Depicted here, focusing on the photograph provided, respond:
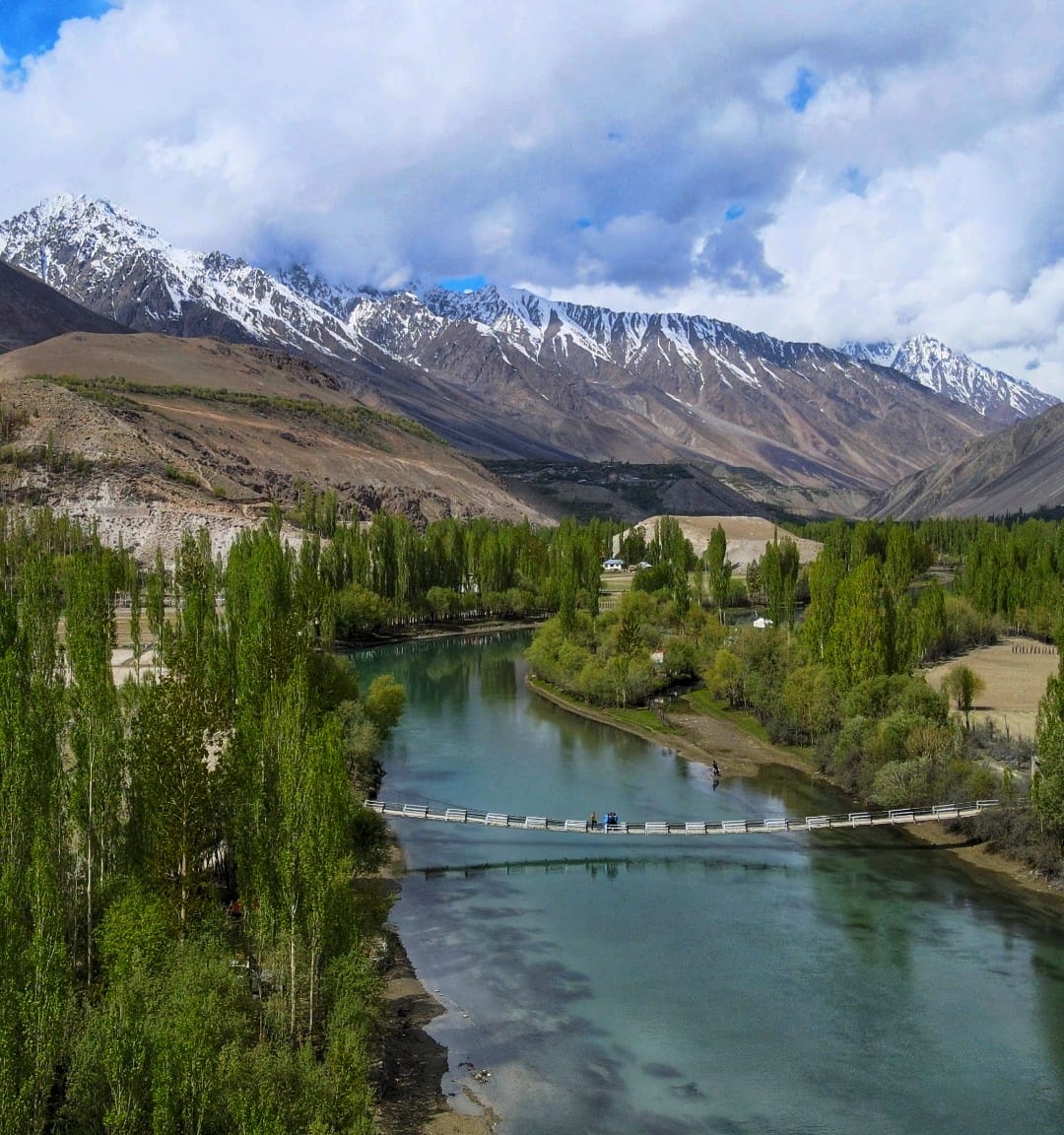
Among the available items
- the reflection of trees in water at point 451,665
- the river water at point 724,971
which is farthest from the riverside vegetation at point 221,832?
the reflection of trees in water at point 451,665

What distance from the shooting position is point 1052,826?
116 feet

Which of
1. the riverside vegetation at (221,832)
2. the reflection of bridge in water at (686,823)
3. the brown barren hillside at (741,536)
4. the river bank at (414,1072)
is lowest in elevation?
the river bank at (414,1072)

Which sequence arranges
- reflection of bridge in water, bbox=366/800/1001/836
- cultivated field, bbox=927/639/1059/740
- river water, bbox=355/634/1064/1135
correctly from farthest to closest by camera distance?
cultivated field, bbox=927/639/1059/740 < reflection of bridge in water, bbox=366/800/1001/836 < river water, bbox=355/634/1064/1135

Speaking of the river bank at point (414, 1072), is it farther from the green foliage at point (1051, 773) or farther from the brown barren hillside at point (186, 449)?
the brown barren hillside at point (186, 449)

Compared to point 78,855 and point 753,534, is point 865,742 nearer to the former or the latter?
point 78,855

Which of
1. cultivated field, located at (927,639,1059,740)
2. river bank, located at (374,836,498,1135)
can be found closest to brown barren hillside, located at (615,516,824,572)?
cultivated field, located at (927,639,1059,740)

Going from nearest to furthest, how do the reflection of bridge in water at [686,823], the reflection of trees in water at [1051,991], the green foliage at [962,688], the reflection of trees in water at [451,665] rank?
1. the reflection of trees in water at [1051,991]
2. the reflection of bridge in water at [686,823]
3. the green foliage at [962,688]
4. the reflection of trees in water at [451,665]

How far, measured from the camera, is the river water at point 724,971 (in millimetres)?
23125

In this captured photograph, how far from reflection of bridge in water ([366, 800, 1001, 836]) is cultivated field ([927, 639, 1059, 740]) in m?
8.74

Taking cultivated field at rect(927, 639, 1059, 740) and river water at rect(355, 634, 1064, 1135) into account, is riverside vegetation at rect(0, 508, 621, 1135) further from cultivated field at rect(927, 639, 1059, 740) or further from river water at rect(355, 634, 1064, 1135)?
cultivated field at rect(927, 639, 1059, 740)

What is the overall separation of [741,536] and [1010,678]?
82452 mm

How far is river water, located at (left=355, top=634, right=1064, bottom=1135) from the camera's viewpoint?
2312cm

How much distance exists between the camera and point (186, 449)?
440ft

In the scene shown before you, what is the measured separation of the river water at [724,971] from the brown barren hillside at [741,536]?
92.0 metres
